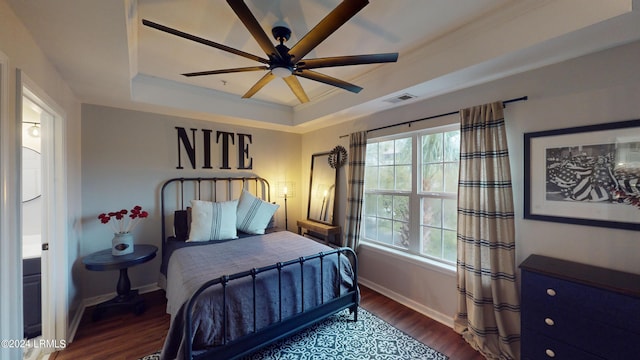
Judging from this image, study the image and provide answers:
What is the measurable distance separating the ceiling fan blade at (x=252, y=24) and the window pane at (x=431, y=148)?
6.56ft

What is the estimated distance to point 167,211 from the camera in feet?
11.5

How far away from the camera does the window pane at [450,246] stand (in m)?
2.64

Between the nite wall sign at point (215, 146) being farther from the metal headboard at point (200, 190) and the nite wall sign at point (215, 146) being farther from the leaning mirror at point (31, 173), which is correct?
the leaning mirror at point (31, 173)

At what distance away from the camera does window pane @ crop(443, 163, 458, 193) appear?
266 centimetres

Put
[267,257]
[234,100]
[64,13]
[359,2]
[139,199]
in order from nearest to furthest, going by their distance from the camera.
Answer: [359,2]
[64,13]
[267,257]
[139,199]
[234,100]

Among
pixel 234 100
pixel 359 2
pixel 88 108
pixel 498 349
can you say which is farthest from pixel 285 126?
pixel 498 349

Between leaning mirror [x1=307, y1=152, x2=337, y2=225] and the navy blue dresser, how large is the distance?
257cm

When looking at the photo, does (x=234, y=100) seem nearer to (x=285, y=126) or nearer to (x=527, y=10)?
(x=285, y=126)

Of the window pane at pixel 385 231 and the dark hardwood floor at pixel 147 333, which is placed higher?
the window pane at pixel 385 231

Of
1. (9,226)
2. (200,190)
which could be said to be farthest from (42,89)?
(200,190)

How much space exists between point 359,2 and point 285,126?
314cm

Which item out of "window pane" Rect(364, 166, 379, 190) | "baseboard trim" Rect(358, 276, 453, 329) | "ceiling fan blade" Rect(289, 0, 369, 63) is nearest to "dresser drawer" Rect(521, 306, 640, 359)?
"baseboard trim" Rect(358, 276, 453, 329)

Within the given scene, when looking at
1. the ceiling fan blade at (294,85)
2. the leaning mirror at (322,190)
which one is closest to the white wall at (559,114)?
the ceiling fan blade at (294,85)

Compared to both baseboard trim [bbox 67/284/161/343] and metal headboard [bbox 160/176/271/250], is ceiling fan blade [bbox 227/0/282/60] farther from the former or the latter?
baseboard trim [bbox 67/284/161/343]
